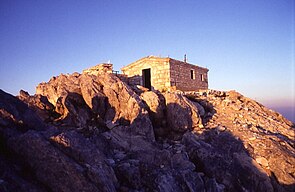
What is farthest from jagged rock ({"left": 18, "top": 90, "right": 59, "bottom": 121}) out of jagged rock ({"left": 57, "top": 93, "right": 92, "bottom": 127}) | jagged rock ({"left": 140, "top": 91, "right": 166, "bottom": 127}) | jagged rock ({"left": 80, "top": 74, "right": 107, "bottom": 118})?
jagged rock ({"left": 140, "top": 91, "right": 166, "bottom": 127})

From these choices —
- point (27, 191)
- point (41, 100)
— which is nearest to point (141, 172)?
point (27, 191)

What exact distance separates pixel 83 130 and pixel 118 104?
350 cm

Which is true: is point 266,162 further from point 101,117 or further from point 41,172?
point 41,172

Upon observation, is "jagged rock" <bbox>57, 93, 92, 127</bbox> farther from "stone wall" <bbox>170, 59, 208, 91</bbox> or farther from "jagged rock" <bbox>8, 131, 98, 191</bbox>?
"stone wall" <bbox>170, 59, 208, 91</bbox>

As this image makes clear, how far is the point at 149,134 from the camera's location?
14742 mm

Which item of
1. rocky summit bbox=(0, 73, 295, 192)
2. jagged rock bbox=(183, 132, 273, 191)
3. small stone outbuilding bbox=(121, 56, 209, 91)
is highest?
small stone outbuilding bbox=(121, 56, 209, 91)

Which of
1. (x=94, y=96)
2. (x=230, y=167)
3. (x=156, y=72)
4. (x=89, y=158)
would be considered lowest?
(x=230, y=167)

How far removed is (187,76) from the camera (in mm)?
28844

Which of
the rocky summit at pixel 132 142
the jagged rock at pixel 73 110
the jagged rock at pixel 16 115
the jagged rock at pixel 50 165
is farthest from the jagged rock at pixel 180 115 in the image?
the jagged rock at pixel 50 165

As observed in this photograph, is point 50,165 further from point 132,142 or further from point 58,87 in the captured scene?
point 58,87

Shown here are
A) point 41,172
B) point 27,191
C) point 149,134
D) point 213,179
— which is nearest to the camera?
point 27,191

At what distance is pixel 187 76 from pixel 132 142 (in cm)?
1742

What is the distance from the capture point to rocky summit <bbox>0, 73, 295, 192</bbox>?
20.7 feet

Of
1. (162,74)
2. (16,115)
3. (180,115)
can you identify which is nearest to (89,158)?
(16,115)
